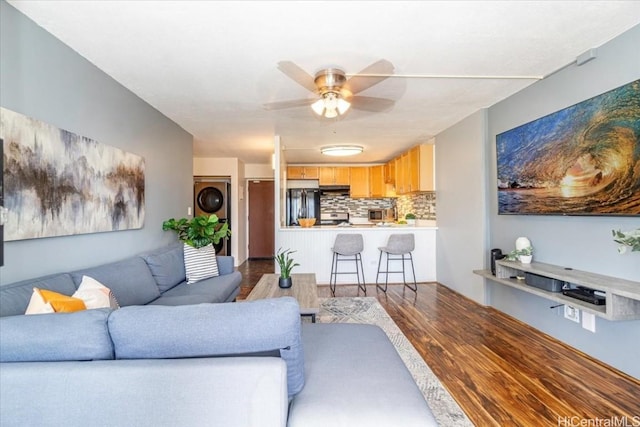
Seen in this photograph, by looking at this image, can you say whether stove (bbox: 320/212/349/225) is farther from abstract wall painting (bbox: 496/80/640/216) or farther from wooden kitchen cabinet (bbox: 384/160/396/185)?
abstract wall painting (bbox: 496/80/640/216)

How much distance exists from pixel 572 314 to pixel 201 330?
2.94 meters

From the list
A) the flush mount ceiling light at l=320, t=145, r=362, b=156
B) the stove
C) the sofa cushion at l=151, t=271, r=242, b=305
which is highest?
the flush mount ceiling light at l=320, t=145, r=362, b=156

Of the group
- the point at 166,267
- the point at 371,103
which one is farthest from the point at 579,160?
the point at 166,267

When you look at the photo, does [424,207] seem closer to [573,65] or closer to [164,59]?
[573,65]

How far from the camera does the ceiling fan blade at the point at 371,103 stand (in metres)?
3.32

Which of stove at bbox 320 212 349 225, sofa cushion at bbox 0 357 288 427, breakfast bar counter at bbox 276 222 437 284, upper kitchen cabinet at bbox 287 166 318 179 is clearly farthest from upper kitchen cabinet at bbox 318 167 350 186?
sofa cushion at bbox 0 357 288 427

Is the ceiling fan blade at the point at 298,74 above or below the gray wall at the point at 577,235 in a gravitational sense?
above

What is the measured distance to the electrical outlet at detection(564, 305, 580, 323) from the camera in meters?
2.58

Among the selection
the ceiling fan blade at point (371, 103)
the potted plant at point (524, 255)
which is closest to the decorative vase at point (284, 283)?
the ceiling fan blade at point (371, 103)

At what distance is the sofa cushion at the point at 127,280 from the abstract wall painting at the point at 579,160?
138 inches

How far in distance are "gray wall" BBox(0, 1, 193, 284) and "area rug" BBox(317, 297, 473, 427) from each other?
2.17 m

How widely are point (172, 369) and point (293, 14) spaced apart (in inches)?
76.8
